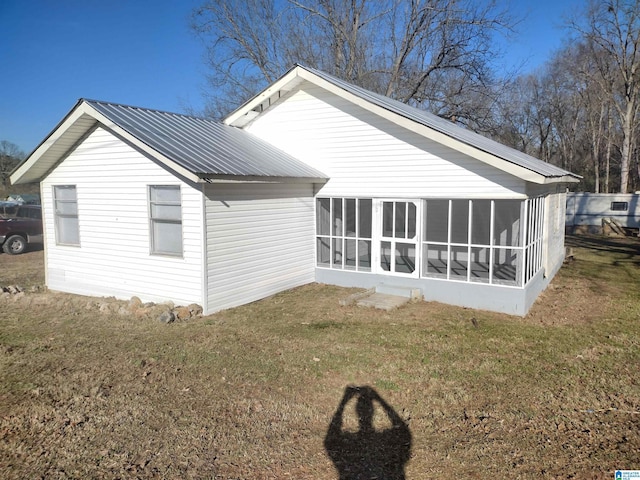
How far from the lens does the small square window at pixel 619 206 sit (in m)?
24.7

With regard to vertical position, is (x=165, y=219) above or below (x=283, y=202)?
below

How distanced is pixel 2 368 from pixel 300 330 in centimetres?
451

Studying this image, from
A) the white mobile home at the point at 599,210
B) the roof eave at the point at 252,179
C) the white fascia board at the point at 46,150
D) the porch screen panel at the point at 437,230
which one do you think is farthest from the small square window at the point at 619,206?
the white fascia board at the point at 46,150

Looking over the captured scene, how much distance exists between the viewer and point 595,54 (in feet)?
112

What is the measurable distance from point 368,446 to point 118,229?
7950 mm

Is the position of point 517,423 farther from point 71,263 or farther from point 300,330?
point 71,263

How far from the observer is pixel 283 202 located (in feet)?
36.0

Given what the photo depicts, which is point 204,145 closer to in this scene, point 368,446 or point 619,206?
point 368,446

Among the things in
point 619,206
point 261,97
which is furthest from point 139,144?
point 619,206

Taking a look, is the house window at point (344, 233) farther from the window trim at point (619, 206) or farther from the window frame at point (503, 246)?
the window trim at point (619, 206)

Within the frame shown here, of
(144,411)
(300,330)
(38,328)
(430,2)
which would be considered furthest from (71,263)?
(430,2)

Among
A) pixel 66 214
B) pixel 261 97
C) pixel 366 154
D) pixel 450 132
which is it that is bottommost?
pixel 66 214

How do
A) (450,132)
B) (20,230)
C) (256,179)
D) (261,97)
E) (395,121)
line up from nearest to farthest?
(256,179) → (395,121) → (450,132) → (261,97) → (20,230)

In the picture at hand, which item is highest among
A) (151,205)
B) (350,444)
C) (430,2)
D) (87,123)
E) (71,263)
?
(430,2)
